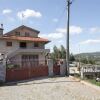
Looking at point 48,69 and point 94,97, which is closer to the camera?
point 94,97

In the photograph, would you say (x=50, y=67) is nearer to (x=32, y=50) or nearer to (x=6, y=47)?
(x=32, y=50)

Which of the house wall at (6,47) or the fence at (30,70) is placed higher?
the house wall at (6,47)

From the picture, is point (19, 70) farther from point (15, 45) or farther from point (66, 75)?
point (15, 45)

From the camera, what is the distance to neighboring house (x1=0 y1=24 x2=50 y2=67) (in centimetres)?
3878

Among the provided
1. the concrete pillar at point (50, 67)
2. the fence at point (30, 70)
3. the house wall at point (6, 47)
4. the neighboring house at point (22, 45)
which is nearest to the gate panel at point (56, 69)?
the fence at point (30, 70)

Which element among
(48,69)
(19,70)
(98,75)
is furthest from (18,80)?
(98,75)

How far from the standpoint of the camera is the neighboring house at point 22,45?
38781 mm

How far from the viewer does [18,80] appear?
2456cm

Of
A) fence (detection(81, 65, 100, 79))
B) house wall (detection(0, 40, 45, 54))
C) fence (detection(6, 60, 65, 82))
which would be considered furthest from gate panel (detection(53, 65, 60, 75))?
house wall (detection(0, 40, 45, 54))

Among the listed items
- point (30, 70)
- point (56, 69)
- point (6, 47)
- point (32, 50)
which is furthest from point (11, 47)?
point (30, 70)

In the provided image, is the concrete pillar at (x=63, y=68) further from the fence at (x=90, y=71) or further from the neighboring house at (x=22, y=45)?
the neighboring house at (x=22, y=45)

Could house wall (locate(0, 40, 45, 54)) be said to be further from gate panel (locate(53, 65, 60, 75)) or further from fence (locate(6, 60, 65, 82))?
gate panel (locate(53, 65, 60, 75))

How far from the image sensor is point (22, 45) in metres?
41.5

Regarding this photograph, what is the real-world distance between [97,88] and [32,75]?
9.71m
